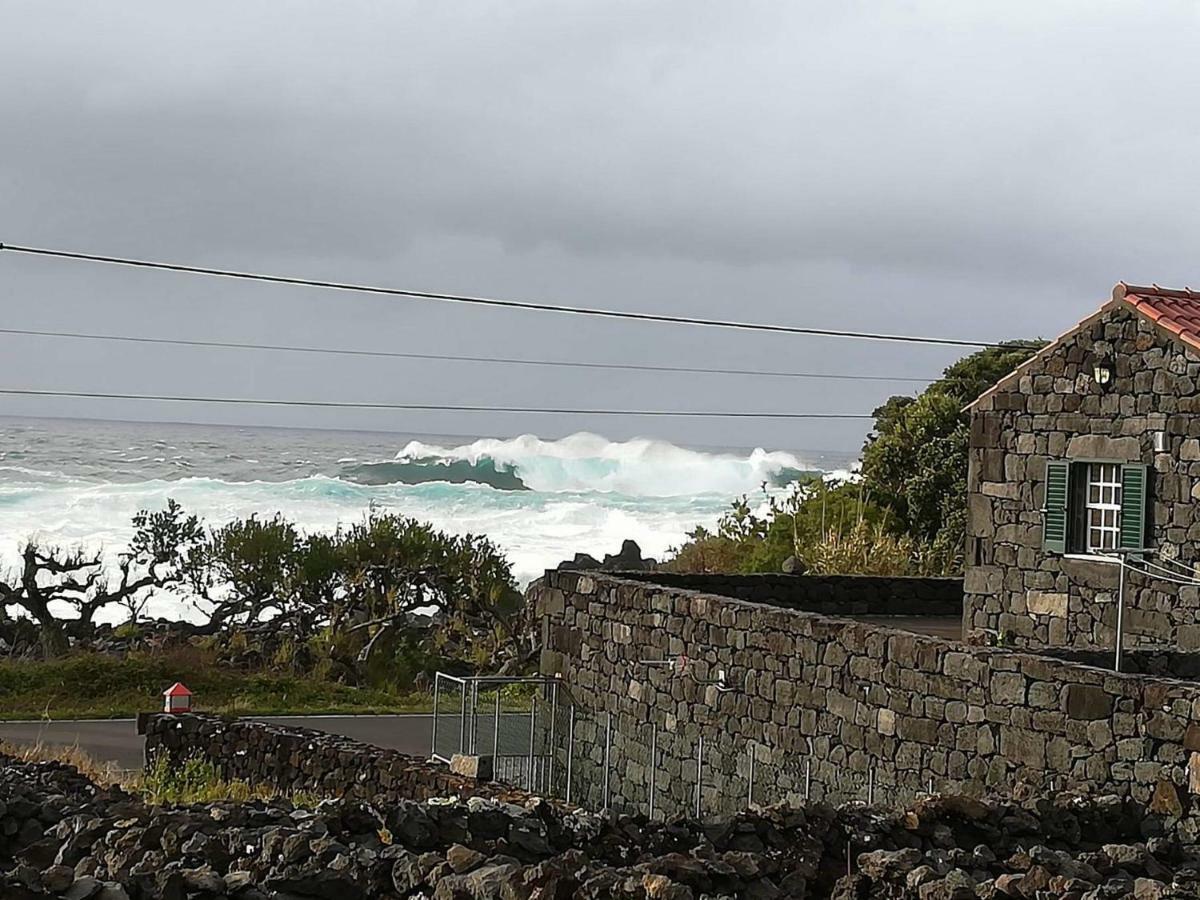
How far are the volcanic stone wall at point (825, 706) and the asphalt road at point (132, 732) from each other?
132 inches

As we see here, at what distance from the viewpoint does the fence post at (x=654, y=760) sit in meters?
14.5

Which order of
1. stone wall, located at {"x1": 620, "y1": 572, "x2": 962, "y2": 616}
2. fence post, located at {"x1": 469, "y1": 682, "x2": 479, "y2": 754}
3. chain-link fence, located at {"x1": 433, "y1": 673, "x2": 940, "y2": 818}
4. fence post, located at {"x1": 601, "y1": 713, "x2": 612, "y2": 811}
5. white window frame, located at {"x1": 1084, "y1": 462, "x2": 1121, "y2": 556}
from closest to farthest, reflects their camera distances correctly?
1. chain-link fence, located at {"x1": 433, "y1": 673, "x2": 940, "y2": 818}
2. white window frame, located at {"x1": 1084, "y1": 462, "x2": 1121, "y2": 556}
3. fence post, located at {"x1": 601, "y1": 713, "x2": 612, "y2": 811}
4. fence post, located at {"x1": 469, "y1": 682, "x2": 479, "y2": 754}
5. stone wall, located at {"x1": 620, "y1": 572, "x2": 962, "y2": 616}

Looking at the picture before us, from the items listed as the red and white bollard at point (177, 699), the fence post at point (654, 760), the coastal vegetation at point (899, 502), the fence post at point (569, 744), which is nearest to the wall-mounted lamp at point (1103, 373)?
the fence post at point (654, 760)

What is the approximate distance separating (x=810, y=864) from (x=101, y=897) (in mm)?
3594

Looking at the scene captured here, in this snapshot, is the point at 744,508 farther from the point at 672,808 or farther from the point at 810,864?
the point at 810,864

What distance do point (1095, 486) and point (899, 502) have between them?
58.2 feet

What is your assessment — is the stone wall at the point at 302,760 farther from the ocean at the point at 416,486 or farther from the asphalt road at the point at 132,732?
the ocean at the point at 416,486

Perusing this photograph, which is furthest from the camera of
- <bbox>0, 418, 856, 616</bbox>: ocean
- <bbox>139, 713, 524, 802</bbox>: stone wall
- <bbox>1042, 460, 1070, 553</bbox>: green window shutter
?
<bbox>0, 418, 856, 616</bbox>: ocean

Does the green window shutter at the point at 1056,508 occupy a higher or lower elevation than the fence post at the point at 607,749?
higher

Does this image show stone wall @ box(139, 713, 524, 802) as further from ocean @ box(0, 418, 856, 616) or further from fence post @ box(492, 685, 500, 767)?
ocean @ box(0, 418, 856, 616)

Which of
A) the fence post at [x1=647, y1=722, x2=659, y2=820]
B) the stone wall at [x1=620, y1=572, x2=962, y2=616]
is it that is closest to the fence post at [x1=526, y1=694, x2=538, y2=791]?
the fence post at [x1=647, y1=722, x2=659, y2=820]

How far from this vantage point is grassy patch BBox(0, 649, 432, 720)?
21828 mm

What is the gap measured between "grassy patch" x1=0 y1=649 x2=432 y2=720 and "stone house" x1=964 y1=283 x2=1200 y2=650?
33.7ft

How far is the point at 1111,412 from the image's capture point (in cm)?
1427
